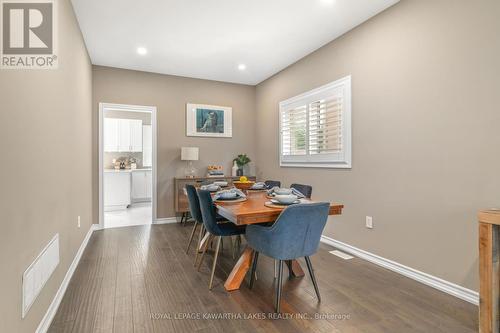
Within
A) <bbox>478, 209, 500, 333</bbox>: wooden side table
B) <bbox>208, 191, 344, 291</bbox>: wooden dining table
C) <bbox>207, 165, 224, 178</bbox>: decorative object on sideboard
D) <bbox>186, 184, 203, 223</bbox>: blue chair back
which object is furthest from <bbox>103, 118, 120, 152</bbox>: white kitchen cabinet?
<bbox>478, 209, 500, 333</bbox>: wooden side table

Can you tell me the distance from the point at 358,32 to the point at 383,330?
10.1ft

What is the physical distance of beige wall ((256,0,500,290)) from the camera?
2.14 meters

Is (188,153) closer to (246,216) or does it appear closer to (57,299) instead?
(57,299)

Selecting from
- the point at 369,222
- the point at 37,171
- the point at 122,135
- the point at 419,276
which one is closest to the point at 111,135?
the point at 122,135

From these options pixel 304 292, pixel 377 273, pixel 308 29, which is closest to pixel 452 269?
pixel 377 273

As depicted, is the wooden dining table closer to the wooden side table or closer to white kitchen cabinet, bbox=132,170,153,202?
the wooden side table

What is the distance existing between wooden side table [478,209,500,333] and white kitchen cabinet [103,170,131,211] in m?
6.37

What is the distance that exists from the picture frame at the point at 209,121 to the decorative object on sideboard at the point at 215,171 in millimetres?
629

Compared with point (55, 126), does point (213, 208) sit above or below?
below

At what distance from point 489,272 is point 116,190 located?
21.4 feet

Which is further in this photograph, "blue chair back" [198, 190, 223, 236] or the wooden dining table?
"blue chair back" [198, 190, 223, 236]

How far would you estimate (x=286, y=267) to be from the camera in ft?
9.31

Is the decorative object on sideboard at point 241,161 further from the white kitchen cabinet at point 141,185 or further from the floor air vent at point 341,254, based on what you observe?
the white kitchen cabinet at point 141,185

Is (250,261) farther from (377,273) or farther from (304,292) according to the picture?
(377,273)
